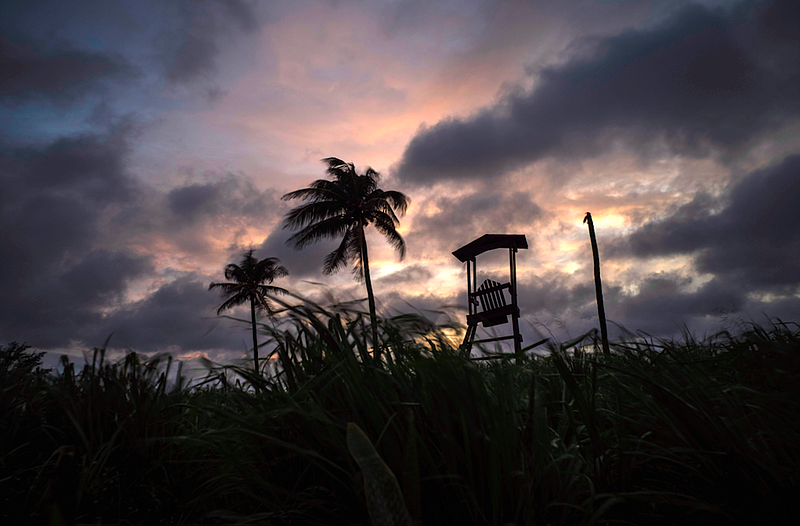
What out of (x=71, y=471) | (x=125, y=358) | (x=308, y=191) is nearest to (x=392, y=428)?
(x=71, y=471)

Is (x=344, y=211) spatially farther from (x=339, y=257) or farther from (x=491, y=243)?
(x=491, y=243)

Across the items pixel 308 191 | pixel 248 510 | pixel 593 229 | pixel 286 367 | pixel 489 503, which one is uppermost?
pixel 308 191

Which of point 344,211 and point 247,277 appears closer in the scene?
point 344,211

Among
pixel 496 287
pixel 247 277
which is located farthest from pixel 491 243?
pixel 247 277

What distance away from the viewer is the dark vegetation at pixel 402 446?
1.15 meters

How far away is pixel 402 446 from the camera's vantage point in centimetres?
124

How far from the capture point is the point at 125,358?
203 cm

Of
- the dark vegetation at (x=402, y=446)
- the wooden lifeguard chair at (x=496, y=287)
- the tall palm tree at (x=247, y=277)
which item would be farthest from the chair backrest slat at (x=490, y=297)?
the tall palm tree at (x=247, y=277)

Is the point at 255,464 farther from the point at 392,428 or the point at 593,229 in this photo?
the point at 593,229

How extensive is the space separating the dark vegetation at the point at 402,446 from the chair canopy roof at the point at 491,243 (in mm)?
10515

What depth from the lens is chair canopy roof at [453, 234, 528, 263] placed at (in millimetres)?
12297

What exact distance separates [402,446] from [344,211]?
21.9 m

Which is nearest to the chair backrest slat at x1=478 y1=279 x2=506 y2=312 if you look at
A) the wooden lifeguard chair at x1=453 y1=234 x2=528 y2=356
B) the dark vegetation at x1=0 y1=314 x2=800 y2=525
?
the wooden lifeguard chair at x1=453 y1=234 x2=528 y2=356

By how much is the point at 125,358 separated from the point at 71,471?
3.35ft
